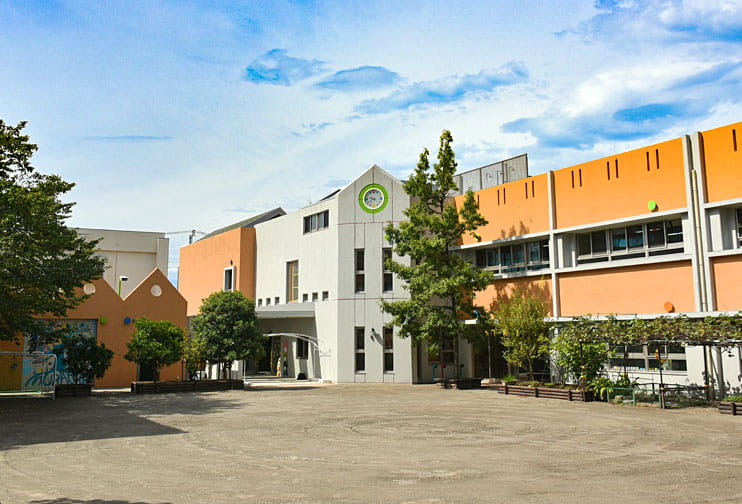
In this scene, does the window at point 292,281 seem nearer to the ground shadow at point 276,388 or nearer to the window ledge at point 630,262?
the ground shadow at point 276,388

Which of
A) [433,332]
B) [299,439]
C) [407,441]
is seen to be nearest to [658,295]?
[433,332]

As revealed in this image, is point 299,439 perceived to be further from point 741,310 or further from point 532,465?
point 741,310

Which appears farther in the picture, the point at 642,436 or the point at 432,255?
the point at 432,255

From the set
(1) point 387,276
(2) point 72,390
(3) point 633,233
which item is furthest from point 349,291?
(3) point 633,233

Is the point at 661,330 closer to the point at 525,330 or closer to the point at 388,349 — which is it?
the point at 525,330

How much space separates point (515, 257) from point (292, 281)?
14333 mm

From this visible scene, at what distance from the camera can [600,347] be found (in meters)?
23.1

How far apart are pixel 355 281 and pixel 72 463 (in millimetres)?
22585

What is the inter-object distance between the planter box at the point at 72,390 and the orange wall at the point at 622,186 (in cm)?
2115

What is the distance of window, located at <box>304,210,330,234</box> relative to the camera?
35250 mm

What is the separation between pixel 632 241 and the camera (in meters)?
25.0

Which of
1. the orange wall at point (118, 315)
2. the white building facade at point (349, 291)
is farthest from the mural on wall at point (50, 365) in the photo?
the white building facade at point (349, 291)

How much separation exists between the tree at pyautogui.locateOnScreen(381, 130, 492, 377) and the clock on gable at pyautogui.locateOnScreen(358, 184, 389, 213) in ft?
11.4

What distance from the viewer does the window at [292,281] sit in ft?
123
